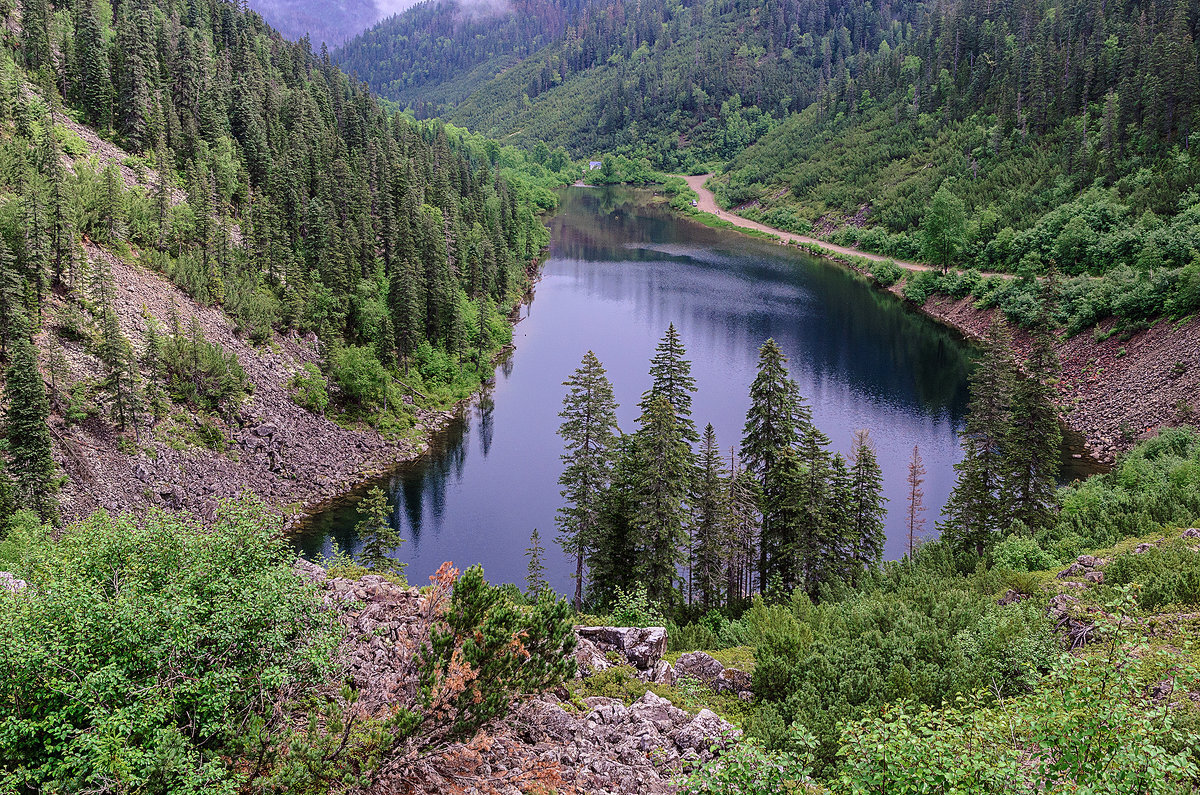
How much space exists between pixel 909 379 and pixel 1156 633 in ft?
174

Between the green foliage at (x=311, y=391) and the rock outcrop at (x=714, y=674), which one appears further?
the green foliage at (x=311, y=391)

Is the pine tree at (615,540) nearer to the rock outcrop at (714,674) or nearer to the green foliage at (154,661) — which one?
the rock outcrop at (714,674)

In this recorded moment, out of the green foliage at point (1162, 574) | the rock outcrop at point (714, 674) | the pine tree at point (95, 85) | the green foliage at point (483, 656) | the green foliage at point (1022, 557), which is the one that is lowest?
the green foliage at point (1022, 557)

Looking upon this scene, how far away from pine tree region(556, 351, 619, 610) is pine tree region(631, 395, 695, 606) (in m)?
2.88

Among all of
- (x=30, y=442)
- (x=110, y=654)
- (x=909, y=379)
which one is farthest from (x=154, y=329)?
(x=909, y=379)

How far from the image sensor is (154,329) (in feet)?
148

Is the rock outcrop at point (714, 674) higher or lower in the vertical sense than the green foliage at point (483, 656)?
lower

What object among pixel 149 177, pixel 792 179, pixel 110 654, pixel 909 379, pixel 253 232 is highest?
pixel 792 179

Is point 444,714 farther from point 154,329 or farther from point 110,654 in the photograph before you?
point 154,329

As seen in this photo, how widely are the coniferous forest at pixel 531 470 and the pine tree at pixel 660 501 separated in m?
0.15

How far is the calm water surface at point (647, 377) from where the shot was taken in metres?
45.2

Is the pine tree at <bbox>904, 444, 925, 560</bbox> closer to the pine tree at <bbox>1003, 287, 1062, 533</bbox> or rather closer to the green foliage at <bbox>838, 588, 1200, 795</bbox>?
the pine tree at <bbox>1003, 287, 1062, 533</bbox>

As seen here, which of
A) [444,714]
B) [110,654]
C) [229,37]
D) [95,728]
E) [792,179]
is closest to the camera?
[95,728]

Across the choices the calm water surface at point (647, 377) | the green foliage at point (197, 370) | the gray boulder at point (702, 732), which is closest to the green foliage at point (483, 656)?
the gray boulder at point (702, 732)
